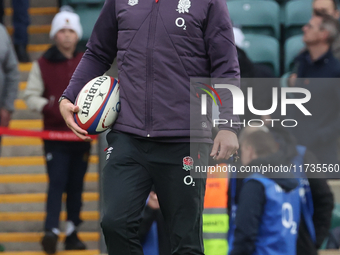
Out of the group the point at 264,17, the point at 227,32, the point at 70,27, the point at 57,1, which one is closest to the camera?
the point at 227,32

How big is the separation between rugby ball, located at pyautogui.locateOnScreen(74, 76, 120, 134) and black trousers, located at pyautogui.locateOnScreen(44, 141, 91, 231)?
2386mm

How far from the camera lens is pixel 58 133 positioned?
219 inches

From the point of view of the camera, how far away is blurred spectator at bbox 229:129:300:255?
12.3 ft

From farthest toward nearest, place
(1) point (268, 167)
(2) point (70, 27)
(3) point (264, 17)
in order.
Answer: (3) point (264, 17)
(2) point (70, 27)
(1) point (268, 167)

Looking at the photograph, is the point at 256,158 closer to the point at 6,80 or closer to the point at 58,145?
the point at 58,145

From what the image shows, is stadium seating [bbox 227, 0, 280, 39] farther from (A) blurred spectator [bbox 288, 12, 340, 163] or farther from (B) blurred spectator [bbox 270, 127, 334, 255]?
(B) blurred spectator [bbox 270, 127, 334, 255]

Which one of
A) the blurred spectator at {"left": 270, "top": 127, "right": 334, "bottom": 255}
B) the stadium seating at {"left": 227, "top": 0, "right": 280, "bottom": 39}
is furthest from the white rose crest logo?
the stadium seating at {"left": 227, "top": 0, "right": 280, "bottom": 39}

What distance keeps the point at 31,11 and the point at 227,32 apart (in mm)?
6669

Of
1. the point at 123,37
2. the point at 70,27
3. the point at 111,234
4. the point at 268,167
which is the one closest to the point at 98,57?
the point at 123,37

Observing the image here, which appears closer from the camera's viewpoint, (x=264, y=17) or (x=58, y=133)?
(x=58, y=133)

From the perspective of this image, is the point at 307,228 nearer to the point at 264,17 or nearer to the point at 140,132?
the point at 140,132

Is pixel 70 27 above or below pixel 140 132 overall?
above

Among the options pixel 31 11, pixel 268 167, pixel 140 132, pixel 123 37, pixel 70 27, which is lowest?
pixel 268 167

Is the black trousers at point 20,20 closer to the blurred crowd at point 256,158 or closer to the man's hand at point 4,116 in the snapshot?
the blurred crowd at point 256,158
